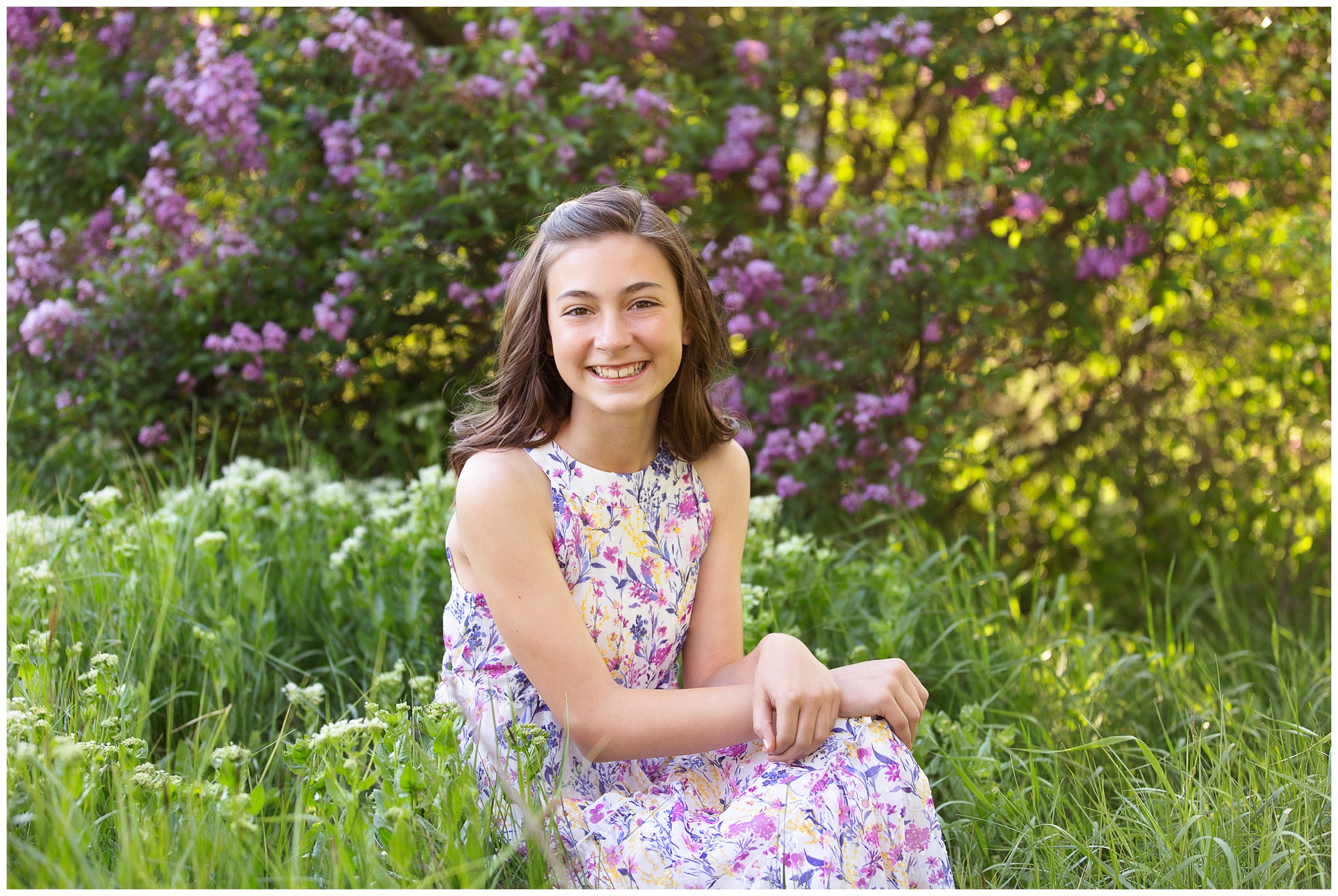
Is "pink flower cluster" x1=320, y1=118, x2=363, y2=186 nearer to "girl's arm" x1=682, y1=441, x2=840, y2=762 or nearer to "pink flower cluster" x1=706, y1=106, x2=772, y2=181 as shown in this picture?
"pink flower cluster" x1=706, y1=106, x2=772, y2=181

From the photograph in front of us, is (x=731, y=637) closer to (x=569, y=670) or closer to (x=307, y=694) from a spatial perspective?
(x=569, y=670)

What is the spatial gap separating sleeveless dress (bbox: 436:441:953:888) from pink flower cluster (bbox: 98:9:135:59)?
9.31 ft

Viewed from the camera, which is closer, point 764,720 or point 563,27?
point 764,720

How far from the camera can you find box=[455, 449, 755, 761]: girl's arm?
1566 millimetres

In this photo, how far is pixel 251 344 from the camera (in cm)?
319

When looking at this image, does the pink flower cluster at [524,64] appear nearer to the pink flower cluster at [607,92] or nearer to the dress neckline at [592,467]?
the pink flower cluster at [607,92]

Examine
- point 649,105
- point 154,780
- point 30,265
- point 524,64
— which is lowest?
point 154,780

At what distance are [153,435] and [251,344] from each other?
449 mm

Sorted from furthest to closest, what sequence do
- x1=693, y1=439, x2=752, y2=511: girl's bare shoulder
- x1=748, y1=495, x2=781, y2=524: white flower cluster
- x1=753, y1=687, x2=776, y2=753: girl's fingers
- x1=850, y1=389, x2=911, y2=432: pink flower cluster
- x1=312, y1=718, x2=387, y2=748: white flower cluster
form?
x1=850, y1=389, x2=911, y2=432: pink flower cluster, x1=748, y1=495, x2=781, y2=524: white flower cluster, x1=693, y1=439, x2=752, y2=511: girl's bare shoulder, x1=753, y1=687, x2=776, y2=753: girl's fingers, x1=312, y1=718, x2=387, y2=748: white flower cluster

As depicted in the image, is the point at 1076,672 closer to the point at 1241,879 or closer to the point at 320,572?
the point at 1241,879

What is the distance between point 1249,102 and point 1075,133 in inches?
19.8

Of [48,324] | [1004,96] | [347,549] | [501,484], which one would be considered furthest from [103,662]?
[1004,96]

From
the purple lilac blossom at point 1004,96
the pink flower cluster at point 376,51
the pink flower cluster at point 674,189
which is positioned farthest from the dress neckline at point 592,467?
the purple lilac blossom at point 1004,96

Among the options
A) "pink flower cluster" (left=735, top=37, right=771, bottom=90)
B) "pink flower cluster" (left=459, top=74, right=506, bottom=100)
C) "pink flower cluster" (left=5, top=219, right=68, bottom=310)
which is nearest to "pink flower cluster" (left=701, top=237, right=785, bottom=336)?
"pink flower cluster" (left=735, top=37, right=771, bottom=90)
